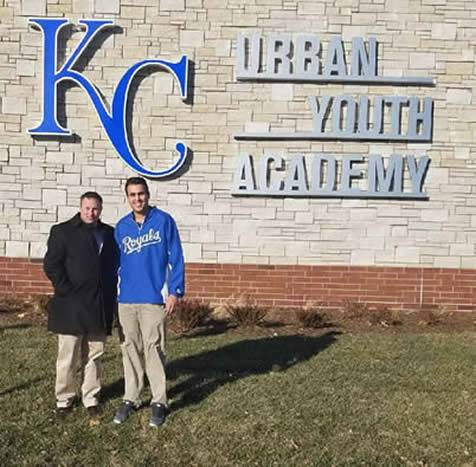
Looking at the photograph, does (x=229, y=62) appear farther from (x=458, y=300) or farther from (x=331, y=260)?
(x=458, y=300)

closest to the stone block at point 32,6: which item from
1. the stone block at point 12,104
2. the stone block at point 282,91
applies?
the stone block at point 12,104

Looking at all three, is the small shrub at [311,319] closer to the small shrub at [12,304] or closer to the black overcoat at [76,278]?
the small shrub at [12,304]

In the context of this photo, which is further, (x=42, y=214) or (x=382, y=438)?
(x=42, y=214)

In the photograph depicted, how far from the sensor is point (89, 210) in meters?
4.93

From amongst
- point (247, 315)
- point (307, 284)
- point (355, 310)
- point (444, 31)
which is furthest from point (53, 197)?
point (444, 31)

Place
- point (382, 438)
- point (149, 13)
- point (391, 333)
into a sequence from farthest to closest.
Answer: point (149, 13) → point (391, 333) → point (382, 438)

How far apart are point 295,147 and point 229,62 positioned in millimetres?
1452

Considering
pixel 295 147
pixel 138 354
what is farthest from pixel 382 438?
pixel 295 147

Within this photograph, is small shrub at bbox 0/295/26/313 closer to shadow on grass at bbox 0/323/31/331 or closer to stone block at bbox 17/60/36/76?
shadow on grass at bbox 0/323/31/331

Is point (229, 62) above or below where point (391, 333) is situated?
above

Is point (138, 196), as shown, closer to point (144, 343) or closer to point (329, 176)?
point (144, 343)

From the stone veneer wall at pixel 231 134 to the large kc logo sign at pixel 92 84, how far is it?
0.14m

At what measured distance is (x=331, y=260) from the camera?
9266mm

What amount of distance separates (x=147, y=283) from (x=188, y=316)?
11.1 feet
